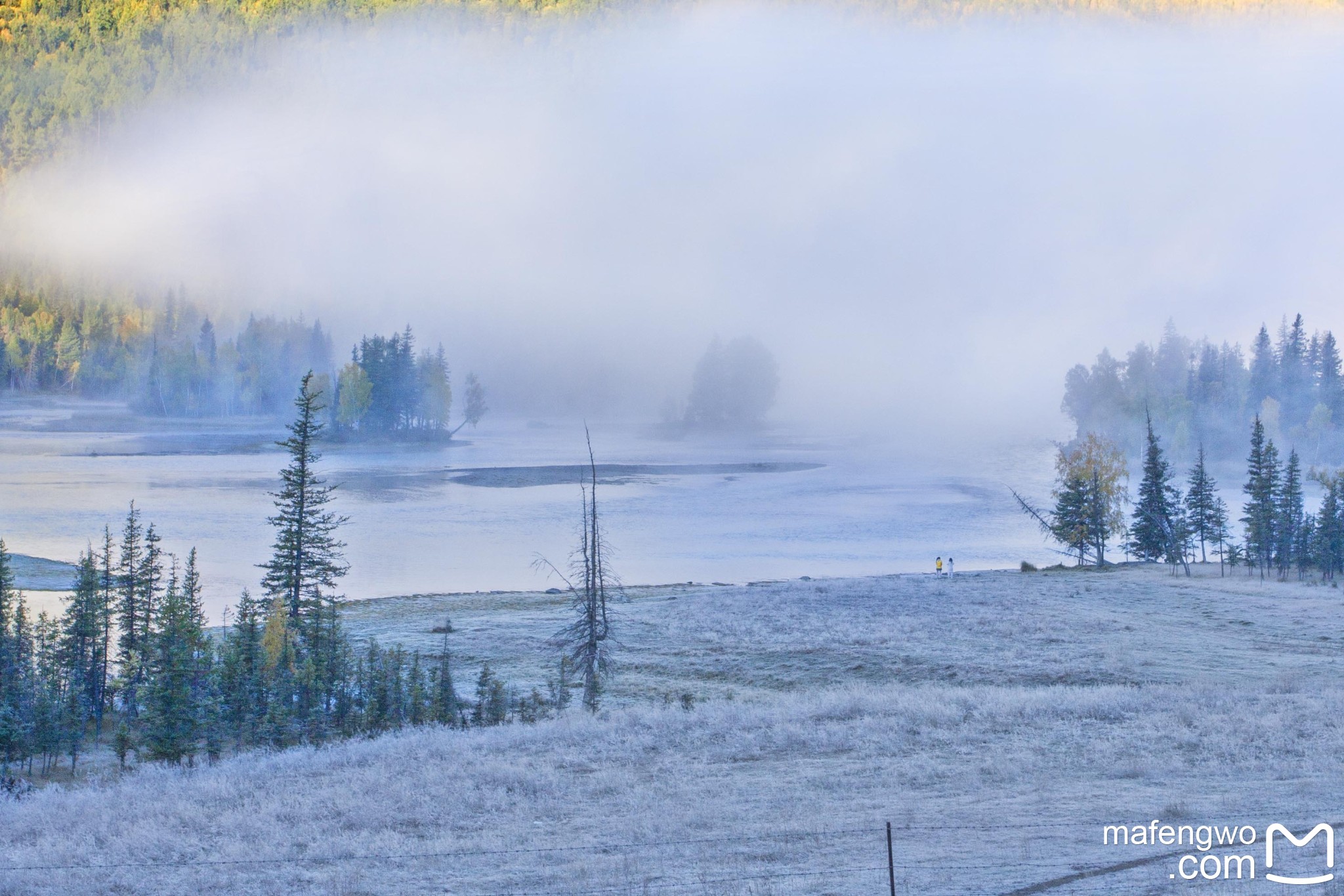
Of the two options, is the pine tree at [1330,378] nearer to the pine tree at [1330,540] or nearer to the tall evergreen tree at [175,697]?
the pine tree at [1330,540]

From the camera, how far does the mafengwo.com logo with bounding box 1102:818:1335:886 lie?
1123 centimetres

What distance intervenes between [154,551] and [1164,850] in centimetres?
3267

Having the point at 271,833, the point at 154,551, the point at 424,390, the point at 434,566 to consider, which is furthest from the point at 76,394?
the point at 271,833

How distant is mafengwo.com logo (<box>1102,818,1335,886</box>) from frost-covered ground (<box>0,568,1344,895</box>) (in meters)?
0.23

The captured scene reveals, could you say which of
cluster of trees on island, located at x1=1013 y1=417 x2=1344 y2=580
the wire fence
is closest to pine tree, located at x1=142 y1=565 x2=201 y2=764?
the wire fence

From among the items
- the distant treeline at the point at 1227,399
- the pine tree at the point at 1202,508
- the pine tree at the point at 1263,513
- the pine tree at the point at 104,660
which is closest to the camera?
the pine tree at the point at 104,660

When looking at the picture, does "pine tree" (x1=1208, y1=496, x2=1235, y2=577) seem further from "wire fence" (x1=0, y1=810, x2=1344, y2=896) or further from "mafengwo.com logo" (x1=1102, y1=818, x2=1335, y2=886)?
"wire fence" (x1=0, y1=810, x2=1344, y2=896)

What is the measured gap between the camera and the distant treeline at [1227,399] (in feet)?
399

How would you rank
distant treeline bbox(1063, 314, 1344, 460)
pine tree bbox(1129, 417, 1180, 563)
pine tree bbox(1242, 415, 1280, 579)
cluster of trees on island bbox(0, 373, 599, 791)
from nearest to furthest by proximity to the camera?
cluster of trees on island bbox(0, 373, 599, 791), pine tree bbox(1242, 415, 1280, 579), pine tree bbox(1129, 417, 1180, 563), distant treeline bbox(1063, 314, 1344, 460)

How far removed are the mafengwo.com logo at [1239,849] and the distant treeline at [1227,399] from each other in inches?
4489

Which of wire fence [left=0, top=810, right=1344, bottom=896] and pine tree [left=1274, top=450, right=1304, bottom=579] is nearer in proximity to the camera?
wire fence [left=0, top=810, right=1344, bottom=896]

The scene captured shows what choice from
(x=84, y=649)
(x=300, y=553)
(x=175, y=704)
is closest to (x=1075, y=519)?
(x=300, y=553)

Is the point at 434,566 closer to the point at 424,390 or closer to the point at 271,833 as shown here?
the point at 271,833

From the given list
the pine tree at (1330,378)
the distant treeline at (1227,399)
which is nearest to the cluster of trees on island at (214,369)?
the distant treeline at (1227,399)
